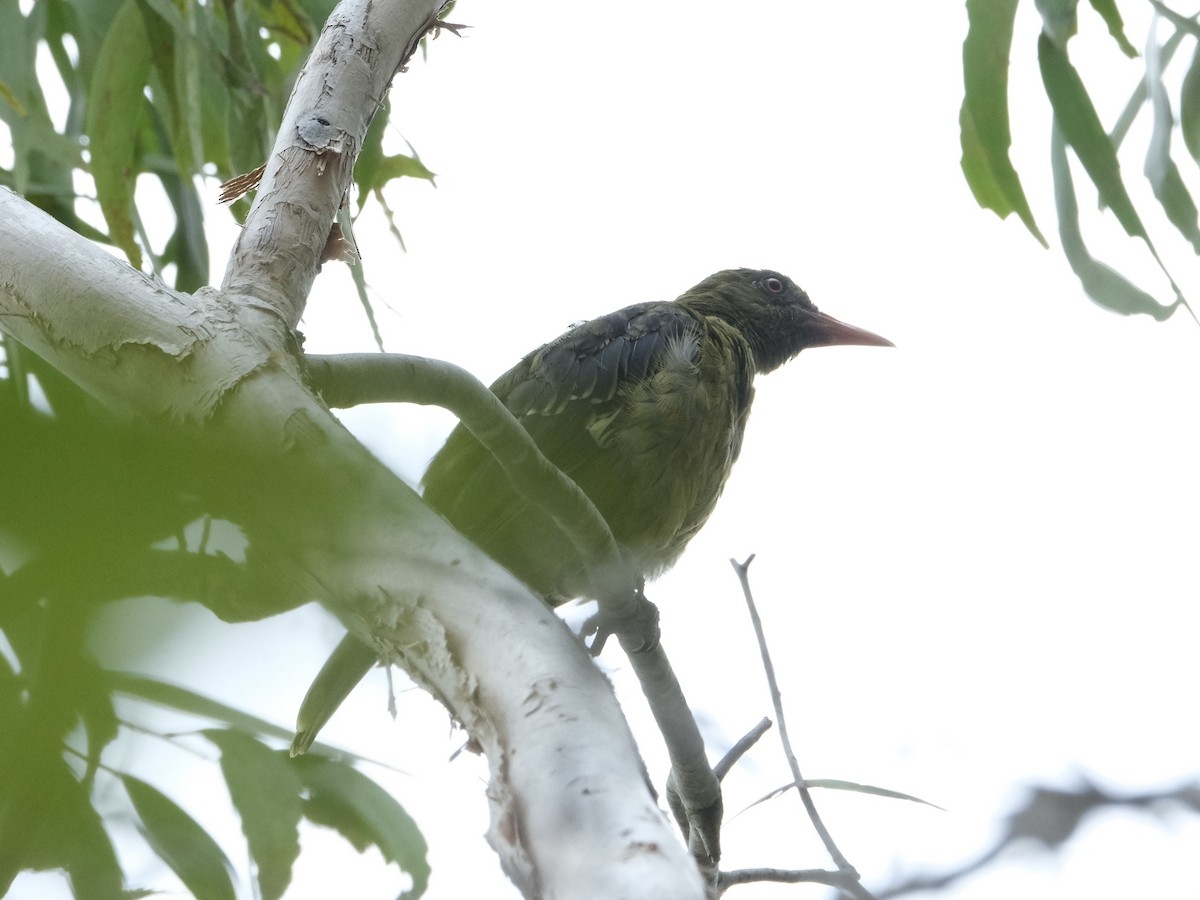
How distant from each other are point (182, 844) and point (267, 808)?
0.17 meters

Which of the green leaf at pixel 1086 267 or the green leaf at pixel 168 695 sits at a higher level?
the green leaf at pixel 1086 267

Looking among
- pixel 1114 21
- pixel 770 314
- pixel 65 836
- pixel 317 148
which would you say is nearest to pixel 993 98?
pixel 1114 21

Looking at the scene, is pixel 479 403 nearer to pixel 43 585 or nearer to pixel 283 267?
pixel 283 267

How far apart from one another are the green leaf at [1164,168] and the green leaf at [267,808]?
7.31ft

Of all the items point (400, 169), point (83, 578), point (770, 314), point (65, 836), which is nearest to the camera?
point (83, 578)

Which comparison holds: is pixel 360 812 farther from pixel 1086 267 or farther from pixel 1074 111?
pixel 1074 111

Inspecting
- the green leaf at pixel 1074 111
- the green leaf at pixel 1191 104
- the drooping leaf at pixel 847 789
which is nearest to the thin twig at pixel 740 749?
the drooping leaf at pixel 847 789

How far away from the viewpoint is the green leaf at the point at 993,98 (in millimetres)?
2547

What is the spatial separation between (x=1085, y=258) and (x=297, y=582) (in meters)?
2.34

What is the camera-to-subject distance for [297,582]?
692 mm

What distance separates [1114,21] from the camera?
8.77 ft

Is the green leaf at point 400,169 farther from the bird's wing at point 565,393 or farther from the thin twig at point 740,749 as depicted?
the thin twig at point 740,749

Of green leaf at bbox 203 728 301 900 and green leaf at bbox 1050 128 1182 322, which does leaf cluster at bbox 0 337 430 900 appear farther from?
green leaf at bbox 1050 128 1182 322

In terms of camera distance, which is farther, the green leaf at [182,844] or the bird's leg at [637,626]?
the bird's leg at [637,626]
